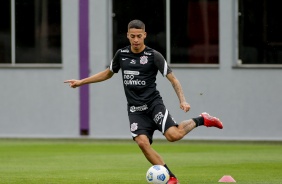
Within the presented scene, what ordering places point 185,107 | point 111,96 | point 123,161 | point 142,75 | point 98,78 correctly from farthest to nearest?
point 111,96, point 123,161, point 98,78, point 142,75, point 185,107

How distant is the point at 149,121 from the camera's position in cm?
1352

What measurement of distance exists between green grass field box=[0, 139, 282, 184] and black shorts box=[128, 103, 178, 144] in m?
1.18

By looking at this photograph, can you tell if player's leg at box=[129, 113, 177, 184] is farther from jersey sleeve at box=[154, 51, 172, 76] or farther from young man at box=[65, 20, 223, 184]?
jersey sleeve at box=[154, 51, 172, 76]

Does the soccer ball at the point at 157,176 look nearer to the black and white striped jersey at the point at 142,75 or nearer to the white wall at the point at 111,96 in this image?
the black and white striped jersey at the point at 142,75

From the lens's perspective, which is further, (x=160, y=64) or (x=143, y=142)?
(x=160, y=64)

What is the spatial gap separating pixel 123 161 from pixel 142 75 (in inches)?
214

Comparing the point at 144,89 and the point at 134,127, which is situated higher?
the point at 144,89

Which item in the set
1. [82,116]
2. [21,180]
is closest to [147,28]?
[82,116]

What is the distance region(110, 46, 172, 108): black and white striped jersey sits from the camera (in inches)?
529

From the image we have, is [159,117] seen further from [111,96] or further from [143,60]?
[111,96]

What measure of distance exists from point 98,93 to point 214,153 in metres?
4.74

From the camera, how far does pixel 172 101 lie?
24.4 m

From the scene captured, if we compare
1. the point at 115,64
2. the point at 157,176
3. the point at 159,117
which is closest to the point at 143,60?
the point at 115,64

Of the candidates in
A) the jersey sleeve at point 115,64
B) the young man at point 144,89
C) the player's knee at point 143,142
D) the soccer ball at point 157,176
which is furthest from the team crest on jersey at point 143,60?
the soccer ball at point 157,176
